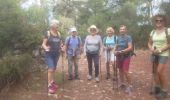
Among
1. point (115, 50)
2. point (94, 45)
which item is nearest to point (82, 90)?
point (94, 45)

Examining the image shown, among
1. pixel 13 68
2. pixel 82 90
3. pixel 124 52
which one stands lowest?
pixel 82 90

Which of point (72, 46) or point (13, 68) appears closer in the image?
point (13, 68)

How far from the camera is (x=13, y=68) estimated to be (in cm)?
938

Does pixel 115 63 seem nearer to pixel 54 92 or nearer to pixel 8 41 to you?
pixel 54 92

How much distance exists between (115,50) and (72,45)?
1420mm

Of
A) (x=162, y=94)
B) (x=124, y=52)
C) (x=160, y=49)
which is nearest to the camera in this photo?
(x=160, y=49)

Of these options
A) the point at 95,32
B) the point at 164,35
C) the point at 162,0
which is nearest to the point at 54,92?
the point at 95,32

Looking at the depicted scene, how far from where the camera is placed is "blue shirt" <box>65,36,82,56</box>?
9.91m

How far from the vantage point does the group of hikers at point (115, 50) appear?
8.15 metres

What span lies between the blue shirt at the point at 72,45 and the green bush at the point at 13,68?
110 centimetres

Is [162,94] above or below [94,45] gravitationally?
below

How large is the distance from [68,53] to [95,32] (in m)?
0.97

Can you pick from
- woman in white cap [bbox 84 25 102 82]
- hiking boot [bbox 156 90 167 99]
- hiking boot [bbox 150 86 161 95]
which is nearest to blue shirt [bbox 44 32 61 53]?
woman in white cap [bbox 84 25 102 82]

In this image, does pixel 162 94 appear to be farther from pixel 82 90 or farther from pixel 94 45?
pixel 94 45
